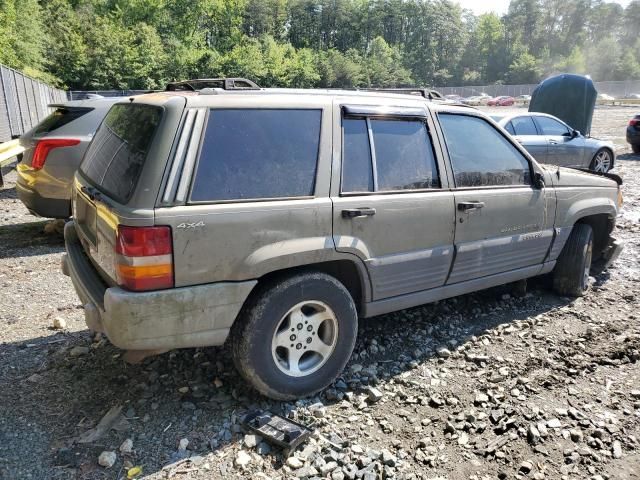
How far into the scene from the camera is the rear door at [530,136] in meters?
10.1

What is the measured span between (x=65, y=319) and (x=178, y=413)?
1.89m

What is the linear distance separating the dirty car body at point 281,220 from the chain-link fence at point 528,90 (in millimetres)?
77780

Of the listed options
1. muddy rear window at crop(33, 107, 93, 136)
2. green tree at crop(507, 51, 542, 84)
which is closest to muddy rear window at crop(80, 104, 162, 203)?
muddy rear window at crop(33, 107, 93, 136)

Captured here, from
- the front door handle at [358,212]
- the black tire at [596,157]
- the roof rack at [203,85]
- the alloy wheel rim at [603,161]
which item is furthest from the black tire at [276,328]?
the alloy wheel rim at [603,161]

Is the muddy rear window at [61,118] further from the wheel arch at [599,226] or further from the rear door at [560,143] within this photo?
the rear door at [560,143]

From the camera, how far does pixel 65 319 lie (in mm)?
4340

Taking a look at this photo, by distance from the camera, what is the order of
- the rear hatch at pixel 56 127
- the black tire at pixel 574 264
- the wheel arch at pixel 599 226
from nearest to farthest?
the black tire at pixel 574 264
the wheel arch at pixel 599 226
the rear hatch at pixel 56 127

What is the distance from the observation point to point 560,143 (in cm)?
1073

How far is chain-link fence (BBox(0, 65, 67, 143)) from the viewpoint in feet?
39.3

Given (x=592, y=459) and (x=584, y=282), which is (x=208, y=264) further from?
(x=584, y=282)

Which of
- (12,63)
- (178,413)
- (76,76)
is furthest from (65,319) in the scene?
(76,76)

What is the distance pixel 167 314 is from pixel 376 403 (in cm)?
149

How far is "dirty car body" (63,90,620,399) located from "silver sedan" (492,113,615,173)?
668cm

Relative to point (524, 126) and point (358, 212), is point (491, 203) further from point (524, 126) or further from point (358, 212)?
point (524, 126)
